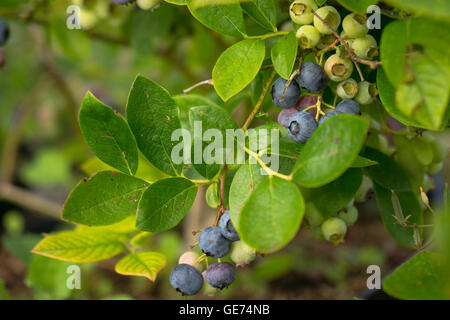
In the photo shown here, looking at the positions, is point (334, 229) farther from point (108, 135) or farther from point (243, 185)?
point (108, 135)

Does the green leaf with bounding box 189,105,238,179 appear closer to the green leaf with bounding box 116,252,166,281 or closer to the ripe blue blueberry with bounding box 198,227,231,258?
the ripe blue blueberry with bounding box 198,227,231,258

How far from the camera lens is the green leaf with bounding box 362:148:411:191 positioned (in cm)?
78

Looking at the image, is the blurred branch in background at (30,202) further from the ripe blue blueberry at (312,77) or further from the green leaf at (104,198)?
the ripe blue blueberry at (312,77)

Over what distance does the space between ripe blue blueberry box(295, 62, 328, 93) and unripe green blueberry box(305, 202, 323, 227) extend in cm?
22

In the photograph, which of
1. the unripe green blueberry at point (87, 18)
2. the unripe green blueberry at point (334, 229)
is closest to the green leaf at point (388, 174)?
the unripe green blueberry at point (334, 229)

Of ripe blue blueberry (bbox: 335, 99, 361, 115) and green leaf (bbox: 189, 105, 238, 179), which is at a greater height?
ripe blue blueberry (bbox: 335, 99, 361, 115)

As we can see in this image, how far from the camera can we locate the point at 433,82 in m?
0.45

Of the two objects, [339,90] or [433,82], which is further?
[339,90]

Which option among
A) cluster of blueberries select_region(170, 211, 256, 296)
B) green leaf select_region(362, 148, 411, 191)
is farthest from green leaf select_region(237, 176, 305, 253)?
green leaf select_region(362, 148, 411, 191)
